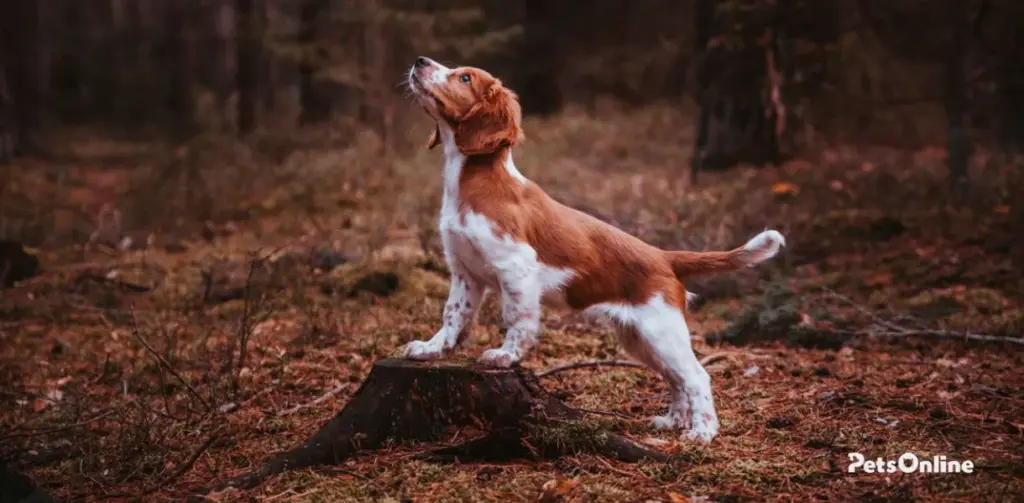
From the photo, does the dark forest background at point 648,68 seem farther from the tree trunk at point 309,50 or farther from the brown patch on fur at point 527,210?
the brown patch on fur at point 527,210

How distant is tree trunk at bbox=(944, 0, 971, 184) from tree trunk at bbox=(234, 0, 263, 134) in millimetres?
10167

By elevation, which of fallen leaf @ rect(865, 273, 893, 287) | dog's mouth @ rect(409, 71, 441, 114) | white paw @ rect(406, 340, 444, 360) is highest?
dog's mouth @ rect(409, 71, 441, 114)

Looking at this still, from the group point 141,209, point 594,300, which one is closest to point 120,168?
point 141,209

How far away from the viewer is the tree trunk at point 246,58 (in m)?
16.3

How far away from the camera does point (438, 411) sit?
193 inches

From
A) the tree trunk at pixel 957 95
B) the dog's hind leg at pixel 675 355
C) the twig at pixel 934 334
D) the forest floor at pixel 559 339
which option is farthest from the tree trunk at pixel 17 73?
the dog's hind leg at pixel 675 355

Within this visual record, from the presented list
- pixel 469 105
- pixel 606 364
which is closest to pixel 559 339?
pixel 606 364

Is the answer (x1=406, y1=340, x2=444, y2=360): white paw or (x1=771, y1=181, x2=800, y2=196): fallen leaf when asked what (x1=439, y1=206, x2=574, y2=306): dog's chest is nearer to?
(x1=406, y1=340, x2=444, y2=360): white paw

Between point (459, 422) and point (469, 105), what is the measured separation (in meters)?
1.59

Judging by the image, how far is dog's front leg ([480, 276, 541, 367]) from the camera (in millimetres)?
4918

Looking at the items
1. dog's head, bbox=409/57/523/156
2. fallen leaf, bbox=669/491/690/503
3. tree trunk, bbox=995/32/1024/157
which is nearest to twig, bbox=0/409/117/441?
dog's head, bbox=409/57/523/156

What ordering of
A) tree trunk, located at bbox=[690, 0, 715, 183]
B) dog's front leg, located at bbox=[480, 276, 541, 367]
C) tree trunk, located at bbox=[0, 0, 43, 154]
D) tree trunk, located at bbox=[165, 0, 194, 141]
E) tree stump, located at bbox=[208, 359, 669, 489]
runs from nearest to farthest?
tree stump, located at bbox=[208, 359, 669, 489] → dog's front leg, located at bbox=[480, 276, 541, 367] → tree trunk, located at bbox=[690, 0, 715, 183] → tree trunk, located at bbox=[0, 0, 43, 154] → tree trunk, located at bbox=[165, 0, 194, 141]

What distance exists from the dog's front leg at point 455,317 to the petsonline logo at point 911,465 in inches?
79.2

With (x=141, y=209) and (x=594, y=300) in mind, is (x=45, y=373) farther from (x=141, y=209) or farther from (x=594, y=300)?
(x=141, y=209)
